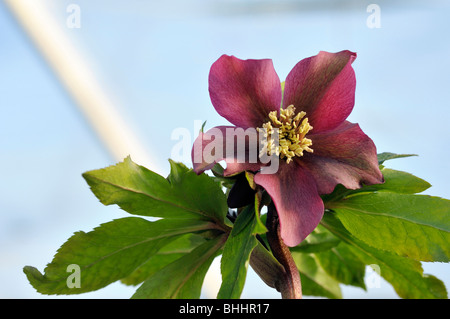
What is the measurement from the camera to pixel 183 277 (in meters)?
0.42

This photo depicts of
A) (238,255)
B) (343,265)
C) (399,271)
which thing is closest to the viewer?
(238,255)

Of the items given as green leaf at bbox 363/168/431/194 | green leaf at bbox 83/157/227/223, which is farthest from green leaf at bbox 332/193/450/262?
green leaf at bbox 83/157/227/223

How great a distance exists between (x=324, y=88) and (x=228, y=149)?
0.11 meters

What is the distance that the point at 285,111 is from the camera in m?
0.39

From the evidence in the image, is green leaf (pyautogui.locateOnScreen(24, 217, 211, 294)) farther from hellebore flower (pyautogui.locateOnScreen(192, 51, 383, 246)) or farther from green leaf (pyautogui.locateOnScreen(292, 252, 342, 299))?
green leaf (pyautogui.locateOnScreen(292, 252, 342, 299))

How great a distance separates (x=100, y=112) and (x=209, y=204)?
1.63 m

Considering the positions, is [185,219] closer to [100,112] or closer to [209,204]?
[209,204]

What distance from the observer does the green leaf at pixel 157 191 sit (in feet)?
1.24

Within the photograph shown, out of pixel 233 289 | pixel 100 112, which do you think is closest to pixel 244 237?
pixel 233 289

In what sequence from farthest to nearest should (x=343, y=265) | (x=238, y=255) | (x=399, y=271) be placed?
(x=343, y=265) → (x=399, y=271) → (x=238, y=255)

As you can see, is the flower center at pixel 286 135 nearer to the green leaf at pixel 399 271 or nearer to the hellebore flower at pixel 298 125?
the hellebore flower at pixel 298 125

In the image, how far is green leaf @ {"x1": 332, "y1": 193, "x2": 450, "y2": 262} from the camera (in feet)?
1.24

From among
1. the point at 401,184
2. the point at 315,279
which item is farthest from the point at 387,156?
the point at 315,279

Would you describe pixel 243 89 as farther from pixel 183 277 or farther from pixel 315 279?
pixel 315 279
